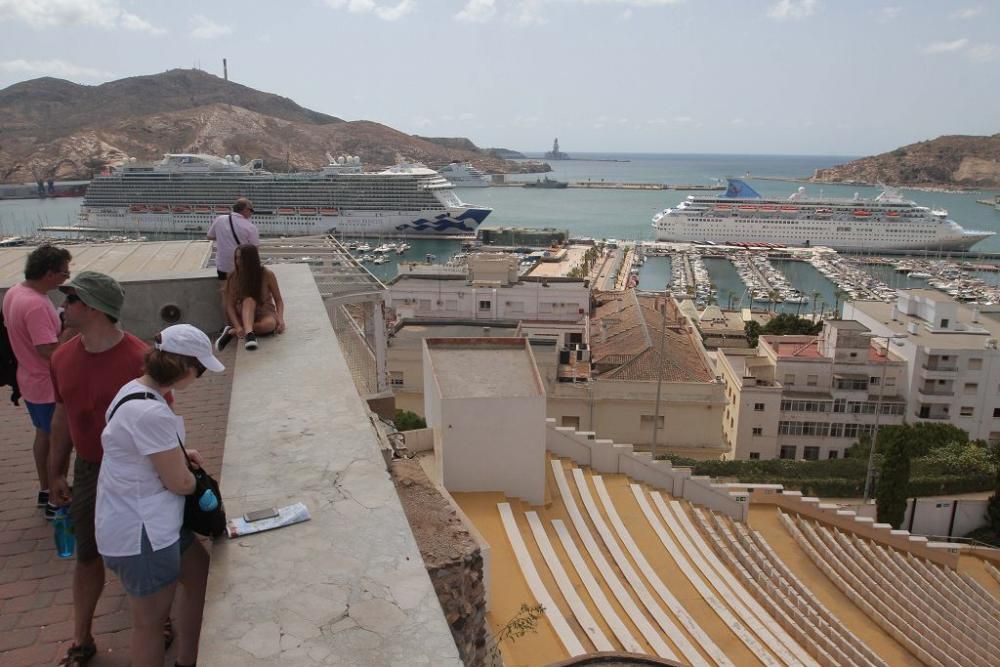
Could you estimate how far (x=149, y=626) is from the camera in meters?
1.79

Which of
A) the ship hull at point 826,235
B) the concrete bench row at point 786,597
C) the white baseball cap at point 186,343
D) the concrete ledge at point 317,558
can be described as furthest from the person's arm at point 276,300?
the ship hull at point 826,235

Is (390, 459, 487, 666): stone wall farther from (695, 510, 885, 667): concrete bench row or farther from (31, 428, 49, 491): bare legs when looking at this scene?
(695, 510, 885, 667): concrete bench row

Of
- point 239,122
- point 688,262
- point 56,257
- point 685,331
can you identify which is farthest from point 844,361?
point 239,122

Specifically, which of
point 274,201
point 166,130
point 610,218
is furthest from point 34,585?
point 166,130

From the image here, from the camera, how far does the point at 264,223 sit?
52.0 meters

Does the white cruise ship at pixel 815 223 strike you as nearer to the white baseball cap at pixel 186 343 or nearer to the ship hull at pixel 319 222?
the ship hull at pixel 319 222

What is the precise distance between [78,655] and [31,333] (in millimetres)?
1210

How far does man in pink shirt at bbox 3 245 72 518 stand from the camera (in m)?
2.54

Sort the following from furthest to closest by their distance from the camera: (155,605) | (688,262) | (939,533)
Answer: (688,262) < (939,533) < (155,605)

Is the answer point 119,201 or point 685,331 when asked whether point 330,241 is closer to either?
point 685,331

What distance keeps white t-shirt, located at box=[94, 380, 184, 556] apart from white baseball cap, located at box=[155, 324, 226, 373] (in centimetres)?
13

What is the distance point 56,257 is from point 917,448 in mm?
14070

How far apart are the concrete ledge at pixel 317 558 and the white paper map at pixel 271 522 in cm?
2

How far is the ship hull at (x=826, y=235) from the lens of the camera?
5112 cm
